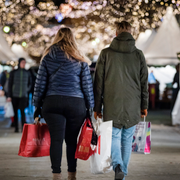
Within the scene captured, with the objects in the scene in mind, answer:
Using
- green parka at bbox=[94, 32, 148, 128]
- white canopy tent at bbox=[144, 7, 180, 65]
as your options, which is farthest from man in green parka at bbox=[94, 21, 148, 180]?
white canopy tent at bbox=[144, 7, 180, 65]

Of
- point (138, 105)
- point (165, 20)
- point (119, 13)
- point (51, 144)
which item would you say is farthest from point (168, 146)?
point (119, 13)

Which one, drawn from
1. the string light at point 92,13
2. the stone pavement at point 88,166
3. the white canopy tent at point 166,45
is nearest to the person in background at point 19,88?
the stone pavement at point 88,166

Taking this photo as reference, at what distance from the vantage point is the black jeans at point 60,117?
13.9 feet

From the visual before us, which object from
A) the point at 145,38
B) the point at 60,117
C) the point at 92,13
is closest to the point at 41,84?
the point at 60,117

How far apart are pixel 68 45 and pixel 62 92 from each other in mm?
577

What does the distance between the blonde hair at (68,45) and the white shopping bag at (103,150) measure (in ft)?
2.69

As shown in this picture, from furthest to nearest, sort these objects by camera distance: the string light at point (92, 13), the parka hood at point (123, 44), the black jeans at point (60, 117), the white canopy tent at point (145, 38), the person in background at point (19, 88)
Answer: the white canopy tent at point (145, 38)
the string light at point (92, 13)
the person in background at point (19, 88)
the parka hood at point (123, 44)
the black jeans at point (60, 117)

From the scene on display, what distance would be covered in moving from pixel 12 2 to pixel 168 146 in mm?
9919

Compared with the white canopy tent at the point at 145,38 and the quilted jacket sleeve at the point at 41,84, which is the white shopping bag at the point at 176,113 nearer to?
the white canopy tent at the point at 145,38

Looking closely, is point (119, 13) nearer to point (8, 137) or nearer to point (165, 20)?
point (165, 20)

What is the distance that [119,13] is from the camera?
1564cm

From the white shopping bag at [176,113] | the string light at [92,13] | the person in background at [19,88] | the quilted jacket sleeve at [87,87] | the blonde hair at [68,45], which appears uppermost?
the string light at [92,13]

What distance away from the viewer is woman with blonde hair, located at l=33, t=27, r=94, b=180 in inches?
167

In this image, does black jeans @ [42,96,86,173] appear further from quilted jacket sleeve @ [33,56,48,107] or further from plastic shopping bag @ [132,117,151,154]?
plastic shopping bag @ [132,117,151,154]
